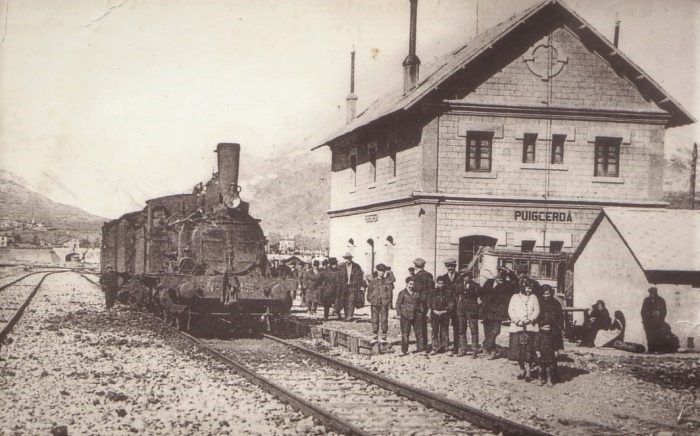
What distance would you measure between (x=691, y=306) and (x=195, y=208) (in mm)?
11318

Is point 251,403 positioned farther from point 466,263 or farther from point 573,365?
point 466,263

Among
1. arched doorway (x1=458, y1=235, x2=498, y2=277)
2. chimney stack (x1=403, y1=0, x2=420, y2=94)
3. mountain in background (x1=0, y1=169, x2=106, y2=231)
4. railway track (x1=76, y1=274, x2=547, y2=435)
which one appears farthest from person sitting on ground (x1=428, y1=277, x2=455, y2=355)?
mountain in background (x1=0, y1=169, x2=106, y2=231)

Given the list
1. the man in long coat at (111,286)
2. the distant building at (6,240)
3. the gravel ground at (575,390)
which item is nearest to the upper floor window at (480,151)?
the gravel ground at (575,390)

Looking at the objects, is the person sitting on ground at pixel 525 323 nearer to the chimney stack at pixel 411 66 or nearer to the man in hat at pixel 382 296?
the man in hat at pixel 382 296

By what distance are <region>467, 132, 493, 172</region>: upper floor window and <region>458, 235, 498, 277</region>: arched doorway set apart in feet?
6.97

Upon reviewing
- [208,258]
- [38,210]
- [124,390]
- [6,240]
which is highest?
[38,210]

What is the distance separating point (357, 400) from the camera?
8219 millimetres

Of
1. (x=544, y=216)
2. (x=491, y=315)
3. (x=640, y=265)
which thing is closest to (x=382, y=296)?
(x=491, y=315)

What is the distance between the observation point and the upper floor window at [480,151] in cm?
1983

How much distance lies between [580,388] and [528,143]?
11748 mm

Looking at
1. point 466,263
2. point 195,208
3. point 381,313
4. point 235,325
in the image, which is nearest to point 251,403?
point 381,313

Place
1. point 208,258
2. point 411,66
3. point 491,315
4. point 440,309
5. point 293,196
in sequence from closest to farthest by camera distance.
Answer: point 491,315 < point 440,309 < point 208,258 < point 411,66 < point 293,196

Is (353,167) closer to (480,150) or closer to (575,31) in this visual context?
(480,150)

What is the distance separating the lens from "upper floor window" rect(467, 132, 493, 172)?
1983 centimetres
